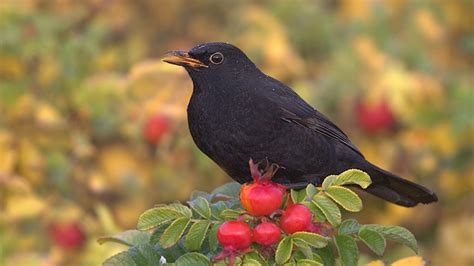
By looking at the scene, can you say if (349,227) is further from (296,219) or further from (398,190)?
(398,190)

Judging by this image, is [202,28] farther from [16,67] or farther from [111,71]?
[16,67]

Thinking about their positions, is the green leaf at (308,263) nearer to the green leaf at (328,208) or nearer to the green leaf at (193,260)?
the green leaf at (328,208)

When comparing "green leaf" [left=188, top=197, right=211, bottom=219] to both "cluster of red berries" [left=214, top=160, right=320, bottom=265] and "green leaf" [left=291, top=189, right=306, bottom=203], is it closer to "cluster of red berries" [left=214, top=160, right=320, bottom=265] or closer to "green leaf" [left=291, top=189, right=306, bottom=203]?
"cluster of red berries" [left=214, top=160, right=320, bottom=265]

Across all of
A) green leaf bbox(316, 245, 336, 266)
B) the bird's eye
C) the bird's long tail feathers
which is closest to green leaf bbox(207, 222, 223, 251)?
green leaf bbox(316, 245, 336, 266)

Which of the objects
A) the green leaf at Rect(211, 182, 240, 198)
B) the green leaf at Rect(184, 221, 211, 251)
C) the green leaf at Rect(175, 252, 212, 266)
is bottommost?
the green leaf at Rect(175, 252, 212, 266)

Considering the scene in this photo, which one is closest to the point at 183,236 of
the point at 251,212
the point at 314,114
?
the point at 251,212

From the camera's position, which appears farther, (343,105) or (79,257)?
(343,105)

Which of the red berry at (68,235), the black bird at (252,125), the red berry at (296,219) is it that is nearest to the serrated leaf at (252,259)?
the red berry at (296,219)
